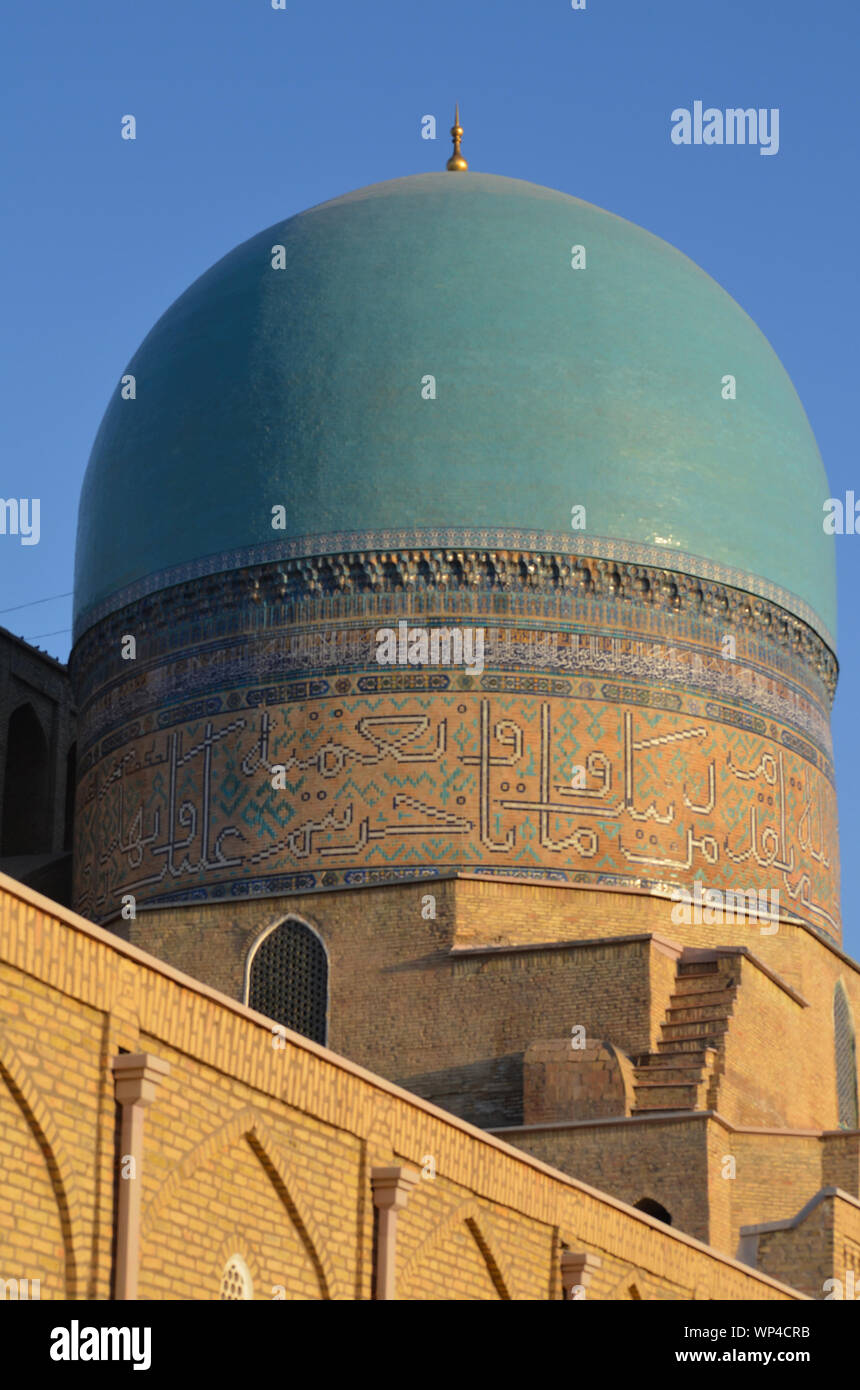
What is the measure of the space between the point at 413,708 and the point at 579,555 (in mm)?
1214

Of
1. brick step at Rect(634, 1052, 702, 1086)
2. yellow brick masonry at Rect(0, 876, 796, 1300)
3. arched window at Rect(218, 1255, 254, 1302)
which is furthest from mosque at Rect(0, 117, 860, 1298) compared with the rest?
arched window at Rect(218, 1255, 254, 1302)

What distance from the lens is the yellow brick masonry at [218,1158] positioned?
6953 mm

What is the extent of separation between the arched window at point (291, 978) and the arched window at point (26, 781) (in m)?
3.23

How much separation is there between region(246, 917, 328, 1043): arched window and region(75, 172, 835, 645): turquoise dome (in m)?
2.03

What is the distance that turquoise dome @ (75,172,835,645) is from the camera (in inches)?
533

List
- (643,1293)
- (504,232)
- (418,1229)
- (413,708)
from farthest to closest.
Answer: (504,232), (413,708), (643,1293), (418,1229)

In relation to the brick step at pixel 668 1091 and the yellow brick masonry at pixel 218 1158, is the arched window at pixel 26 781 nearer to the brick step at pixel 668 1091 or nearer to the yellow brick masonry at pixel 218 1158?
the brick step at pixel 668 1091

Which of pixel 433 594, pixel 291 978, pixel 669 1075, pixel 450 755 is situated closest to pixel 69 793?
pixel 291 978

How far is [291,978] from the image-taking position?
13.0 meters

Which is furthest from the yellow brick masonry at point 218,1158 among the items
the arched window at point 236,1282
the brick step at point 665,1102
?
the brick step at point 665,1102
